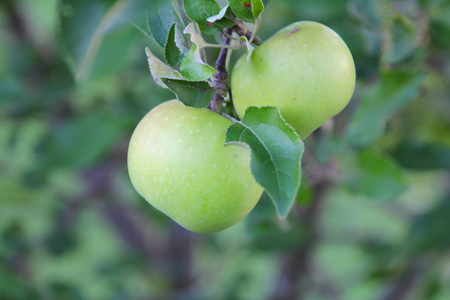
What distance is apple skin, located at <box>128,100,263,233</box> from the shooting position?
47 centimetres

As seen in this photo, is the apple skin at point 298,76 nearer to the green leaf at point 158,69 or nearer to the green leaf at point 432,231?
the green leaf at point 158,69

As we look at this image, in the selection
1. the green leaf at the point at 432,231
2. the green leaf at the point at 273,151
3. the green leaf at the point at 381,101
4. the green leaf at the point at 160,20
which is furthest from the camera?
the green leaf at the point at 432,231

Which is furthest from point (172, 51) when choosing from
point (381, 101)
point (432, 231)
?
point (432, 231)

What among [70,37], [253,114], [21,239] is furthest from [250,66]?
[21,239]

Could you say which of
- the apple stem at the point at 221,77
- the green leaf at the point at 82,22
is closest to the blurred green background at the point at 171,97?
the green leaf at the point at 82,22

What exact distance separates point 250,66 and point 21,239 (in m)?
1.32

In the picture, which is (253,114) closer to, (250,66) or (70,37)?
(250,66)

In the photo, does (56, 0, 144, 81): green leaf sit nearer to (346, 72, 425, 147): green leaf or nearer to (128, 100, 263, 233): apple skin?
(128, 100, 263, 233): apple skin

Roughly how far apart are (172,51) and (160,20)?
0.05 metres

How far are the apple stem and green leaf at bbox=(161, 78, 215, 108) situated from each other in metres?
0.03

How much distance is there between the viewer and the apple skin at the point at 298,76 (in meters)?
0.47

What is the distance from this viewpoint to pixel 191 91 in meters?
0.46

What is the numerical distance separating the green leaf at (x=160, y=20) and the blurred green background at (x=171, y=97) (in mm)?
32

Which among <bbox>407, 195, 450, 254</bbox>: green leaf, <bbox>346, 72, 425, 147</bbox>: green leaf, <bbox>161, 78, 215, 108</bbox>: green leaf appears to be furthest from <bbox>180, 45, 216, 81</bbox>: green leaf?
<bbox>407, 195, 450, 254</bbox>: green leaf
